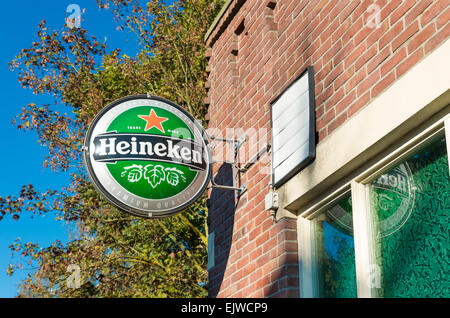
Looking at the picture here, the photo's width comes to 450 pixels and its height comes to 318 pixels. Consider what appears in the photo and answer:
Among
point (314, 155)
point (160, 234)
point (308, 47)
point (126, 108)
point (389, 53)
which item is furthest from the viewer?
point (160, 234)

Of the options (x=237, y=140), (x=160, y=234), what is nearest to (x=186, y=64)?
(x=160, y=234)

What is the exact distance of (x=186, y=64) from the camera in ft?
50.0

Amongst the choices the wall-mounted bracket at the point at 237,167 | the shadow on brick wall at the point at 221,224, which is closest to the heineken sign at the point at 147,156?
the wall-mounted bracket at the point at 237,167

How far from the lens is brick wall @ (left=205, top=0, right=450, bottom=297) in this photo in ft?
13.1

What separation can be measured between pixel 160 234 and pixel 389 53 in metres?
10.9

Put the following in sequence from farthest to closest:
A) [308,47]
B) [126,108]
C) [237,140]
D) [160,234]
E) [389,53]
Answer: [160,234] < [237,140] < [126,108] < [308,47] < [389,53]

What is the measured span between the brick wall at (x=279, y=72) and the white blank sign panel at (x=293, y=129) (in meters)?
0.08

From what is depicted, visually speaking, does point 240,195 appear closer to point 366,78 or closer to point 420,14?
point 366,78

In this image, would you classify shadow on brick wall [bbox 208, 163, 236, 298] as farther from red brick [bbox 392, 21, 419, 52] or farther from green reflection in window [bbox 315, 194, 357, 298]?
red brick [bbox 392, 21, 419, 52]

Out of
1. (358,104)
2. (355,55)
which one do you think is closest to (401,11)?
(355,55)

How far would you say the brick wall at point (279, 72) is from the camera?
13.1 feet

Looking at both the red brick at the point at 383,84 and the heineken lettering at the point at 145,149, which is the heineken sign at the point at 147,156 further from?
the red brick at the point at 383,84

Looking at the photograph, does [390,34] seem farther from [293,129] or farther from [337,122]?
[293,129]

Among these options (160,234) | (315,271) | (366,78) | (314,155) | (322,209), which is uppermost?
(160,234)
